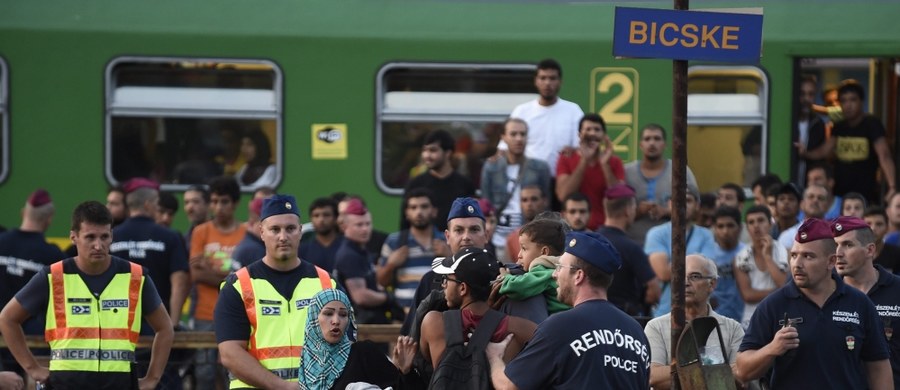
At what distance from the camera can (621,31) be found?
275 inches

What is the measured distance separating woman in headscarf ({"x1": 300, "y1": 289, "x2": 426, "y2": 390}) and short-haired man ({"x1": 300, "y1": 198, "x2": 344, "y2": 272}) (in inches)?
159

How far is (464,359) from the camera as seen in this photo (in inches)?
249

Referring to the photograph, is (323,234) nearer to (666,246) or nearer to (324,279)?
(666,246)

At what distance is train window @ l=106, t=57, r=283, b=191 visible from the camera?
12.7 meters

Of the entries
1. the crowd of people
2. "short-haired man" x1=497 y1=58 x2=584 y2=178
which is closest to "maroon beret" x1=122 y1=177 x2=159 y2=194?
the crowd of people

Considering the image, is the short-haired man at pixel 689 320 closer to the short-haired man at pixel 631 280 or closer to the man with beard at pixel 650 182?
the short-haired man at pixel 631 280

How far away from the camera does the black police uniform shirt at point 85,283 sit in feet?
27.2

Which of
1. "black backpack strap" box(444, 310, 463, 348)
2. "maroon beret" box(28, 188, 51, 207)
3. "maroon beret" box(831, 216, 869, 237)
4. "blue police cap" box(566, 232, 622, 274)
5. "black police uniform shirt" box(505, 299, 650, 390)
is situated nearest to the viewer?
"black police uniform shirt" box(505, 299, 650, 390)

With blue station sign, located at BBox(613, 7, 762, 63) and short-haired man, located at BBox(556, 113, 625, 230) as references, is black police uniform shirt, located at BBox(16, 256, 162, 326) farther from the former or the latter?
short-haired man, located at BBox(556, 113, 625, 230)

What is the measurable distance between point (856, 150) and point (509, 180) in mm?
3490

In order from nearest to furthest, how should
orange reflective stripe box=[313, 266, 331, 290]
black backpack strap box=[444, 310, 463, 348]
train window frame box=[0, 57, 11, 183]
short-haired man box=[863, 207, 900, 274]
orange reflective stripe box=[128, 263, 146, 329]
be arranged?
black backpack strap box=[444, 310, 463, 348], orange reflective stripe box=[313, 266, 331, 290], orange reflective stripe box=[128, 263, 146, 329], short-haired man box=[863, 207, 900, 274], train window frame box=[0, 57, 11, 183]

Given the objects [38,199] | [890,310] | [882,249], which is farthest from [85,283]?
[882,249]

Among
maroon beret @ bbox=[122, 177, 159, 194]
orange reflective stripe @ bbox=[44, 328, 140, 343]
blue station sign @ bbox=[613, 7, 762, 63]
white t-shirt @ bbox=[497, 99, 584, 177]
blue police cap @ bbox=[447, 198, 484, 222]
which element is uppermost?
blue station sign @ bbox=[613, 7, 762, 63]

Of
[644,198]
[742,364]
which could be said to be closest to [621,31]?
[742,364]
